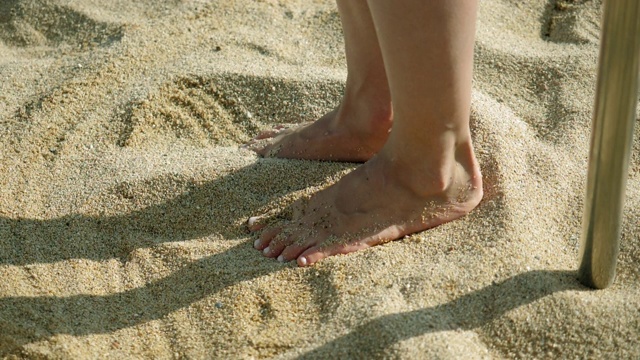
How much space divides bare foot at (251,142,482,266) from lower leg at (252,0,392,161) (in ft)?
0.73

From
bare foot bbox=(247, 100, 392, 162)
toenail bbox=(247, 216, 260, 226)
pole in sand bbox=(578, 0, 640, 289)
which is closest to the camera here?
pole in sand bbox=(578, 0, 640, 289)

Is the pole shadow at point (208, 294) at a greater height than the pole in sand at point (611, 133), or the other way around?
the pole in sand at point (611, 133)

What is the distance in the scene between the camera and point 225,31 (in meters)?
2.71

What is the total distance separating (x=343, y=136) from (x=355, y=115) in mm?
62

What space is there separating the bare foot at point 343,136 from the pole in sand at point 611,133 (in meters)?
0.68

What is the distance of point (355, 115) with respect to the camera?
2.05m

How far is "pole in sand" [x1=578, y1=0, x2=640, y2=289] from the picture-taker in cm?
128

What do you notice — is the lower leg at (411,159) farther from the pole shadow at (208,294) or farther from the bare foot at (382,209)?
the pole shadow at (208,294)

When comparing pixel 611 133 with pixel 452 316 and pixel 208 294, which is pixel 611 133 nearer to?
pixel 452 316

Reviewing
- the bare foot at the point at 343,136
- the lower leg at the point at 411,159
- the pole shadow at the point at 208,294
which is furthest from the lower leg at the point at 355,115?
the pole shadow at the point at 208,294

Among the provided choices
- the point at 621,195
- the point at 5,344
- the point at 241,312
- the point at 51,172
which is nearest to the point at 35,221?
the point at 51,172

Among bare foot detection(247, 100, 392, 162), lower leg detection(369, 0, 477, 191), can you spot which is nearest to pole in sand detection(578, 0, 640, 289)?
lower leg detection(369, 0, 477, 191)

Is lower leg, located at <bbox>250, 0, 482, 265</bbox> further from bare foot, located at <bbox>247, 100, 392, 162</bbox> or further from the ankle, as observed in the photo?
bare foot, located at <bbox>247, 100, 392, 162</bbox>

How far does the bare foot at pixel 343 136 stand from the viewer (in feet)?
6.67
